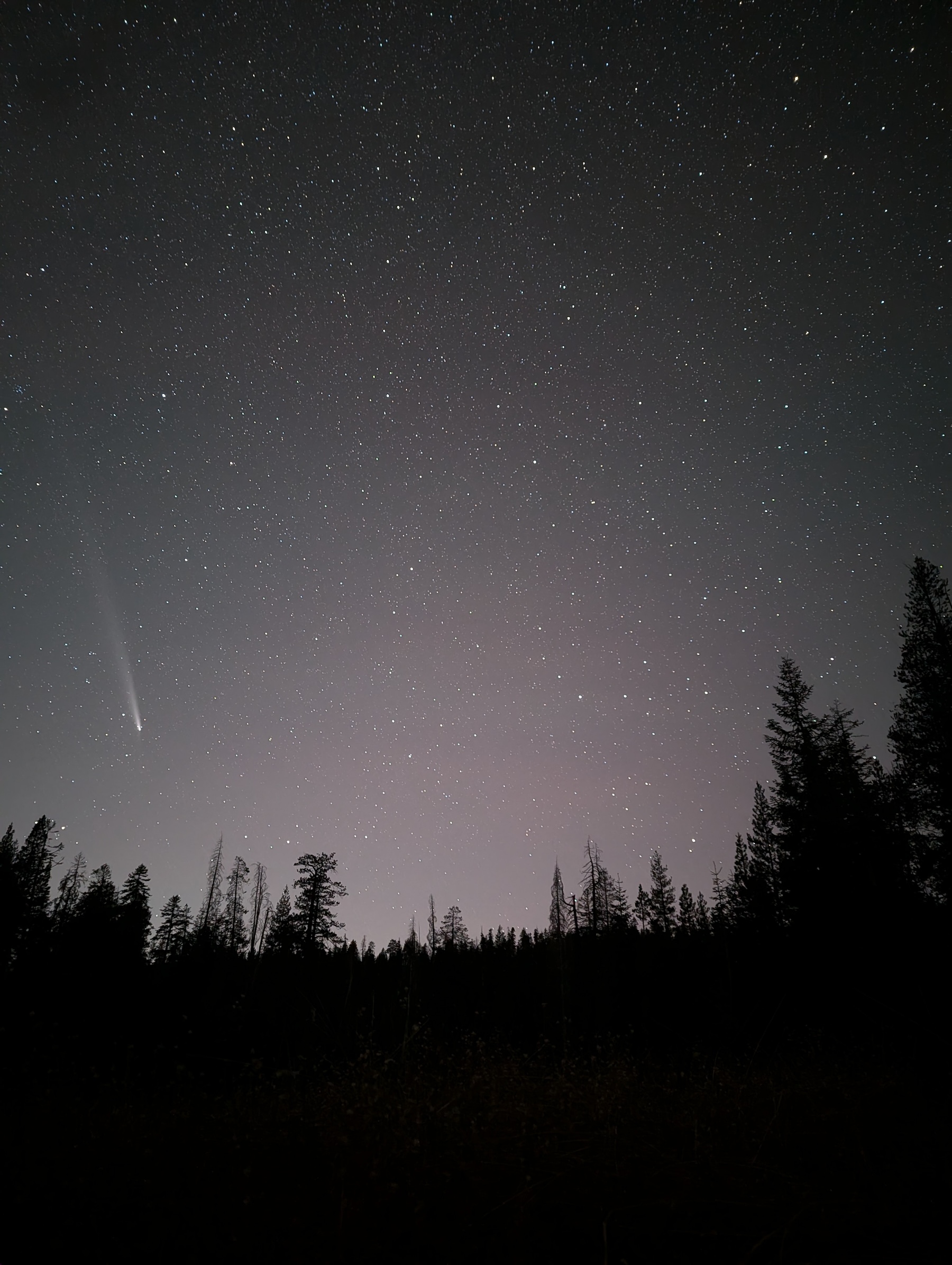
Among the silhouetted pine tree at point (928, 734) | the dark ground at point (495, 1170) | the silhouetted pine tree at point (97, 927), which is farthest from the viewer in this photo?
the silhouetted pine tree at point (97, 927)

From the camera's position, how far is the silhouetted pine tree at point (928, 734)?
17.0 meters

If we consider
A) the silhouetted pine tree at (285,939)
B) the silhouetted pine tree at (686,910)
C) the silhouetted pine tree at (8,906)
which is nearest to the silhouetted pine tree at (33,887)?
the silhouetted pine tree at (8,906)

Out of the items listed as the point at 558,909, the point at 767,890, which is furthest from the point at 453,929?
the point at 767,890

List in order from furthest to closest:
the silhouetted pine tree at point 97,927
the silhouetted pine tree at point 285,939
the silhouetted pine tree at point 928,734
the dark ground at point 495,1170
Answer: the silhouetted pine tree at point 285,939, the silhouetted pine tree at point 97,927, the silhouetted pine tree at point 928,734, the dark ground at point 495,1170

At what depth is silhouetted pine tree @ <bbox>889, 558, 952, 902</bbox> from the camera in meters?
17.0

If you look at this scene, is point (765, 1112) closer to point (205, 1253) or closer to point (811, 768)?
point (205, 1253)

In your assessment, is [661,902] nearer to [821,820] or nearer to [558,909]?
[558,909]

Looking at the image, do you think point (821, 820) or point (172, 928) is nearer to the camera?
point (821, 820)

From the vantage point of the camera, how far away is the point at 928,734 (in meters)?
17.7

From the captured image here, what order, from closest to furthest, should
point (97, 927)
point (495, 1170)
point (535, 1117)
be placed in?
point (495, 1170)
point (535, 1117)
point (97, 927)

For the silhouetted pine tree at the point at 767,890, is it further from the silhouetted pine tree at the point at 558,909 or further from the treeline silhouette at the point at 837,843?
the silhouetted pine tree at the point at 558,909

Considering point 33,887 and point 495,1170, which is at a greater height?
point 33,887

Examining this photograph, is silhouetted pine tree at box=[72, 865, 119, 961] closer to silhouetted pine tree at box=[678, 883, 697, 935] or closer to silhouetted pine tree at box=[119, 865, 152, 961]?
silhouetted pine tree at box=[119, 865, 152, 961]

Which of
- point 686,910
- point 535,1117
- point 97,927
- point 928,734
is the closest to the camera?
point 535,1117
